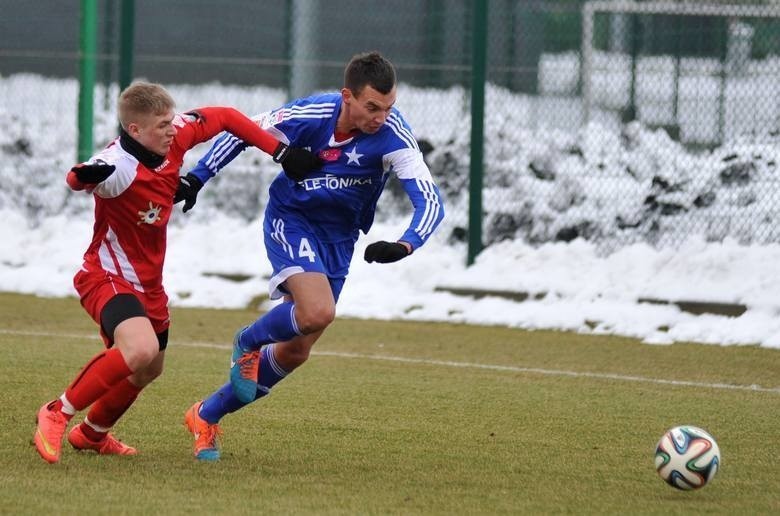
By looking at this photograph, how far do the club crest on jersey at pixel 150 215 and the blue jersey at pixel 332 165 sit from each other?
459 mm

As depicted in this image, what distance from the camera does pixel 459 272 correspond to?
12.5 m

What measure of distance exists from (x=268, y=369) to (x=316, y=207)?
737 millimetres

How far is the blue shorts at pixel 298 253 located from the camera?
6.22m

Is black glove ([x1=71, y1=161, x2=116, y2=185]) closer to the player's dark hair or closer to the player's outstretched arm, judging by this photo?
the player's outstretched arm

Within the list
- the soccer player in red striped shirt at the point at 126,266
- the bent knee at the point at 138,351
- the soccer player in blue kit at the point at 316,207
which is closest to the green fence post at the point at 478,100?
the soccer player in blue kit at the point at 316,207

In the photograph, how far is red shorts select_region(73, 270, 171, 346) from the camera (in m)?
5.76

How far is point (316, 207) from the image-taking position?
6.32m

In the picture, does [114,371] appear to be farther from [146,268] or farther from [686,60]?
[686,60]

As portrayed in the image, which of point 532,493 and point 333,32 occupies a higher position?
point 333,32

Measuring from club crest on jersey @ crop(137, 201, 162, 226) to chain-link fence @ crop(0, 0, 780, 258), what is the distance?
707 centimetres

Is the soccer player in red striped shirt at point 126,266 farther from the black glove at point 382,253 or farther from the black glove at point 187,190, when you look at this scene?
the black glove at point 382,253

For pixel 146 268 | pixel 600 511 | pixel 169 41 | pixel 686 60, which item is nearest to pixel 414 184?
pixel 146 268

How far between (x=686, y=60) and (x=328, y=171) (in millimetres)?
7564

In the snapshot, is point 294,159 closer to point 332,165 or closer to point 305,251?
point 332,165
